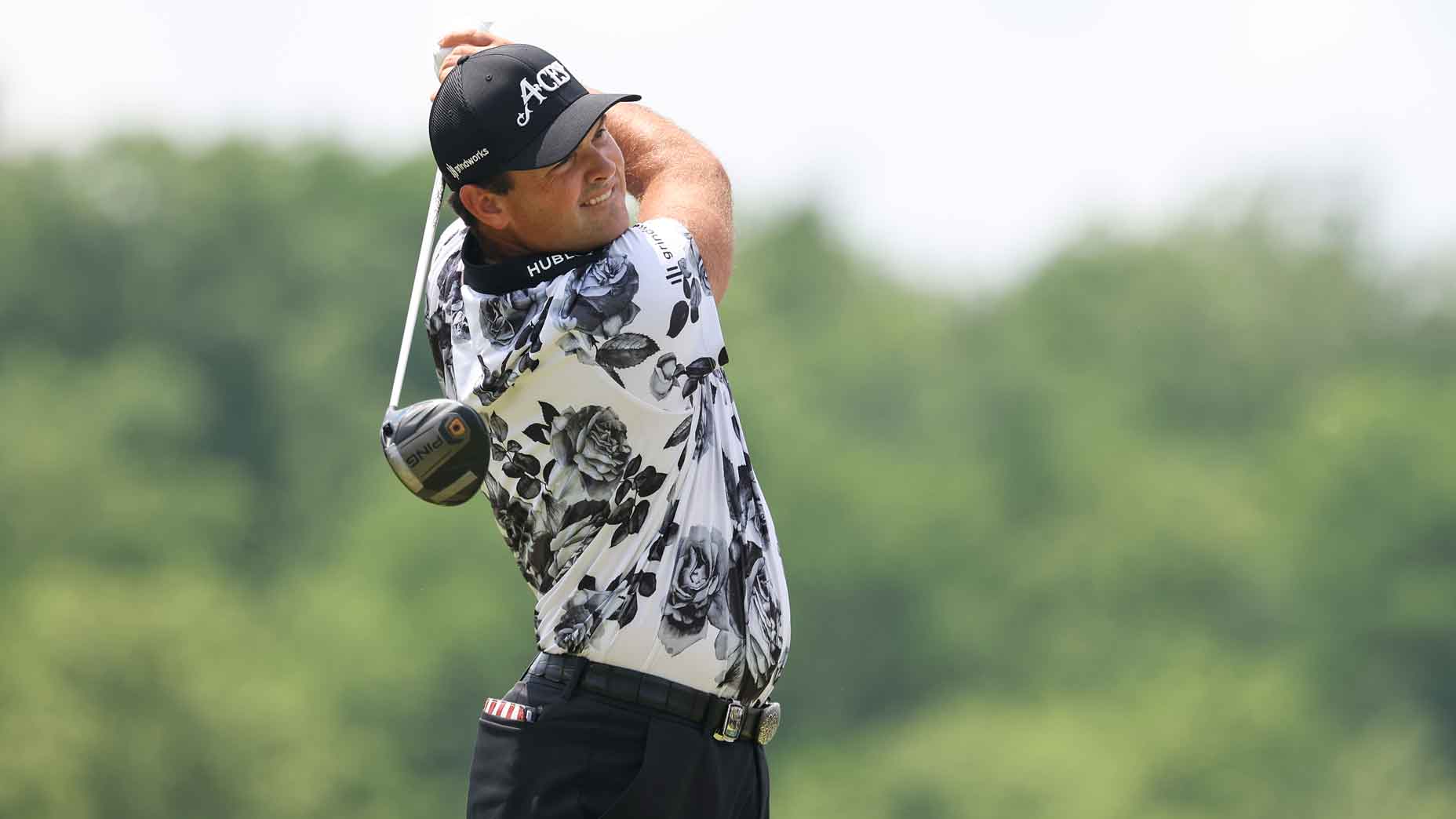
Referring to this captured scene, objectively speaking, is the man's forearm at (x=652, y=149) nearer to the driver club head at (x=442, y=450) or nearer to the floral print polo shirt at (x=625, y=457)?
the floral print polo shirt at (x=625, y=457)

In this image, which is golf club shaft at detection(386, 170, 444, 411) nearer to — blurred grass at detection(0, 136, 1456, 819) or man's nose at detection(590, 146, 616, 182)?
man's nose at detection(590, 146, 616, 182)

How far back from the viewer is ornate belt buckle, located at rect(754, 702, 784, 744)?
12.8 feet

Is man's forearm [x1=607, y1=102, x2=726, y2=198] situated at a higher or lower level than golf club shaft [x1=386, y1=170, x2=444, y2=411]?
higher

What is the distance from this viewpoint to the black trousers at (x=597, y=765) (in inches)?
146

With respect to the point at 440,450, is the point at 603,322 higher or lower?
higher

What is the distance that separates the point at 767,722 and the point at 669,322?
33.4 inches

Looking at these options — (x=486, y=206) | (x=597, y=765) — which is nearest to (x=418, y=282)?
(x=486, y=206)

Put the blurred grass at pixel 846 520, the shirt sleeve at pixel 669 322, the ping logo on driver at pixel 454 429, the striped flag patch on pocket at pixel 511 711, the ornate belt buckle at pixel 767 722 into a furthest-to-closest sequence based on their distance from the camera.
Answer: the blurred grass at pixel 846 520 < the ornate belt buckle at pixel 767 722 < the striped flag patch on pocket at pixel 511 711 < the shirt sleeve at pixel 669 322 < the ping logo on driver at pixel 454 429

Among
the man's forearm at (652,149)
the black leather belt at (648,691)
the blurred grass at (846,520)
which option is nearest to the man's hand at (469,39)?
the man's forearm at (652,149)

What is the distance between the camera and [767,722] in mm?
3910

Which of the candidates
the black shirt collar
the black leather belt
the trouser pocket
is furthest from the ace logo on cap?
the trouser pocket

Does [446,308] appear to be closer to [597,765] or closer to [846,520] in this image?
[597,765]

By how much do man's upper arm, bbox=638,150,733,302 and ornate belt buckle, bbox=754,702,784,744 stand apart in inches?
31.6

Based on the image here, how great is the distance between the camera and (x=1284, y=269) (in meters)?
55.9
